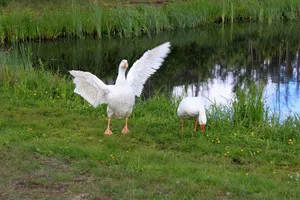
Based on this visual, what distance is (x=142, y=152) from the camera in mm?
7879

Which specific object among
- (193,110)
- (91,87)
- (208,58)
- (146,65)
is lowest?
(208,58)

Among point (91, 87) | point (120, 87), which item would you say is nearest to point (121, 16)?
point (91, 87)

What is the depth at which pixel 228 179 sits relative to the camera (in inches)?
258

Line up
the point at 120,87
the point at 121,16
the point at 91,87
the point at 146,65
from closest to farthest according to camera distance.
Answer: the point at 120,87, the point at 91,87, the point at 146,65, the point at 121,16

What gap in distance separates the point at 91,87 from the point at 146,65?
1.12 meters

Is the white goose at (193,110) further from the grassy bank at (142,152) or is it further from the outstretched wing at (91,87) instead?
the outstretched wing at (91,87)

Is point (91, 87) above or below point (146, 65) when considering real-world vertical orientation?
below

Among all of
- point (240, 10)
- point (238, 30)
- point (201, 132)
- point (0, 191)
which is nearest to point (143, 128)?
point (201, 132)

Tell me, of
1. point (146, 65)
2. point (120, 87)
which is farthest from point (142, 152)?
point (146, 65)

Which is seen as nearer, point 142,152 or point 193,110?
point 142,152

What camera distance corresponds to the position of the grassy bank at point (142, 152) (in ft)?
20.3

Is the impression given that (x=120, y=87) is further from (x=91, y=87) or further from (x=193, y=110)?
(x=193, y=110)

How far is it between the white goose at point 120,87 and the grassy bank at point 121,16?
1334 centimetres

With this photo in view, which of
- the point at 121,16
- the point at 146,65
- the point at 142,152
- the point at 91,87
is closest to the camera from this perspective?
the point at 142,152
